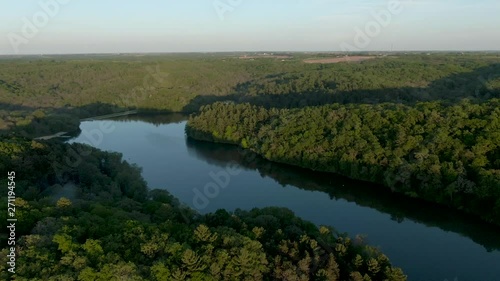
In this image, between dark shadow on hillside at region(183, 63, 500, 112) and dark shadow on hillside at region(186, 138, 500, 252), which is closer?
dark shadow on hillside at region(186, 138, 500, 252)

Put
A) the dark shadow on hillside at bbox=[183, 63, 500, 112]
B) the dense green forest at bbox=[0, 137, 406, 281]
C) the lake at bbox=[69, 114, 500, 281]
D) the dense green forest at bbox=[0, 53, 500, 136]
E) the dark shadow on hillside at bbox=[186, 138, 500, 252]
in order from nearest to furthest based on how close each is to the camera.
Answer: the dense green forest at bbox=[0, 137, 406, 281] → the lake at bbox=[69, 114, 500, 281] → the dark shadow on hillside at bbox=[186, 138, 500, 252] → the dark shadow on hillside at bbox=[183, 63, 500, 112] → the dense green forest at bbox=[0, 53, 500, 136]

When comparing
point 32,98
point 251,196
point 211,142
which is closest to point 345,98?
point 211,142

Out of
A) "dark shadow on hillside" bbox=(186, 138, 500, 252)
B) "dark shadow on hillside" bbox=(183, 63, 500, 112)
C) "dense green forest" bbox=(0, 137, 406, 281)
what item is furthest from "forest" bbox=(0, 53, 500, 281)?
"dark shadow on hillside" bbox=(186, 138, 500, 252)

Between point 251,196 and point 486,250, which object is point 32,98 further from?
point 486,250

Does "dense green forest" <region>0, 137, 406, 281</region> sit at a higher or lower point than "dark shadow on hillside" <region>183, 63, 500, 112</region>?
higher

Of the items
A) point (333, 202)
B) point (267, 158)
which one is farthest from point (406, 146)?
Result: point (267, 158)

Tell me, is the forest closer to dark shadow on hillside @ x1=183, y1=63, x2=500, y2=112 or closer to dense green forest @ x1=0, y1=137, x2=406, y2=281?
dense green forest @ x1=0, y1=137, x2=406, y2=281
